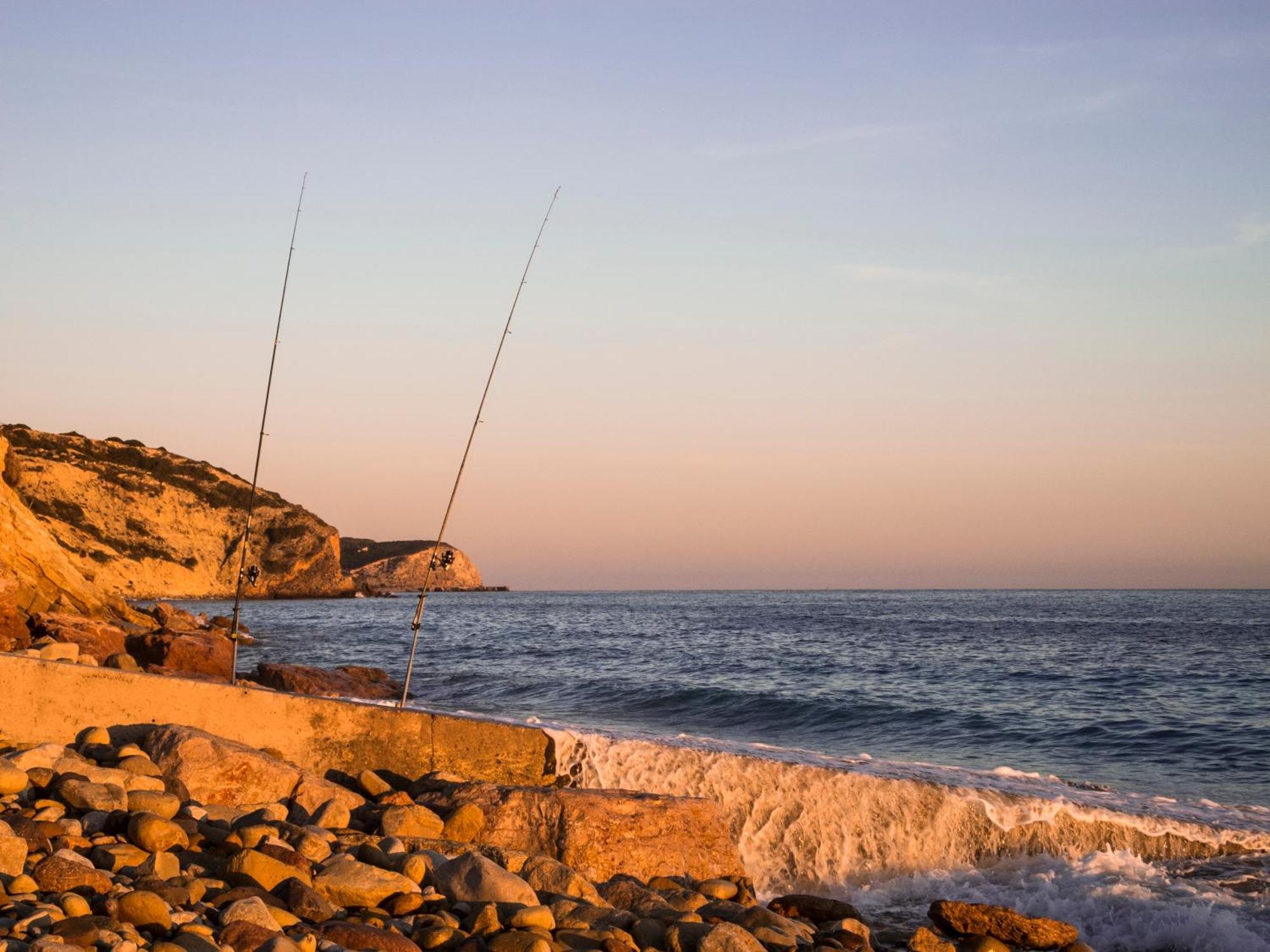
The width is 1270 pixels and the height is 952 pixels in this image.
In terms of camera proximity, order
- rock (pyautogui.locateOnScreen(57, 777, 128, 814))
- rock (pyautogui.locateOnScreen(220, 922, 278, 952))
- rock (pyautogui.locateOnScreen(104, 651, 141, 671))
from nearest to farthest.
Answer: rock (pyautogui.locateOnScreen(220, 922, 278, 952))
rock (pyautogui.locateOnScreen(57, 777, 128, 814))
rock (pyautogui.locateOnScreen(104, 651, 141, 671))

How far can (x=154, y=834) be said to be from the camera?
432 cm

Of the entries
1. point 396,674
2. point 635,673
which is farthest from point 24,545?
point 635,673

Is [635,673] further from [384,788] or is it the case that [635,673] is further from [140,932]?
[140,932]

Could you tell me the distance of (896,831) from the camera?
6.93 metres

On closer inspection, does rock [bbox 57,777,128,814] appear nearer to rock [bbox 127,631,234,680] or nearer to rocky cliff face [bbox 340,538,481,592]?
rock [bbox 127,631,234,680]

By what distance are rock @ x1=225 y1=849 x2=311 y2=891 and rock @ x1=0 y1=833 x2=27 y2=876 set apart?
2.31ft

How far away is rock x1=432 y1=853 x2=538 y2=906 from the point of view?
4.25 metres

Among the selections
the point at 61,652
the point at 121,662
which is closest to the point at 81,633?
the point at 121,662

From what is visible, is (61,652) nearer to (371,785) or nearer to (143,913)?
(371,785)

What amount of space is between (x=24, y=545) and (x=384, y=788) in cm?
1169

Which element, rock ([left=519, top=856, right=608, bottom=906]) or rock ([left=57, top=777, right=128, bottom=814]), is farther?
rock ([left=519, top=856, right=608, bottom=906])

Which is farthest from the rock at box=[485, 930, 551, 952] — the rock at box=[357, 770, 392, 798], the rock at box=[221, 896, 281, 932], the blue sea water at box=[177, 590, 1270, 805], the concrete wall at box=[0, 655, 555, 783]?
the blue sea water at box=[177, 590, 1270, 805]

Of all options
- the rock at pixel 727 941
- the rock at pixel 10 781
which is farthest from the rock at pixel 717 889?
the rock at pixel 10 781

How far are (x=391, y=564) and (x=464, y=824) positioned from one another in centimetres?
11885
